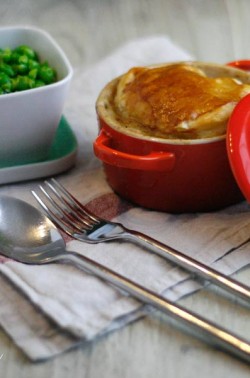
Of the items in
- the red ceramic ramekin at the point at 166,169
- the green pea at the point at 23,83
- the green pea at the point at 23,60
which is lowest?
the red ceramic ramekin at the point at 166,169

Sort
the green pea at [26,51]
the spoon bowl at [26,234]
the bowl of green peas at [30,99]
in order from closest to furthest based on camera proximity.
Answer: the spoon bowl at [26,234]
the bowl of green peas at [30,99]
the green pea at [26,51]

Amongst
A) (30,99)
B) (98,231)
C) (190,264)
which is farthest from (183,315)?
(30,99)

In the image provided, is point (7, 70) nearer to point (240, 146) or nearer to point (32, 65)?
point (32, 65)

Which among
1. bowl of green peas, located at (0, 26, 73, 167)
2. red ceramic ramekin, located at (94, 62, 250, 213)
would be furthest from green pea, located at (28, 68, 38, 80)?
red ceramic ramekin, located at (94, 62, 250, 213)

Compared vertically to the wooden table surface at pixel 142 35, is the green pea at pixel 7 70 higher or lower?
higher

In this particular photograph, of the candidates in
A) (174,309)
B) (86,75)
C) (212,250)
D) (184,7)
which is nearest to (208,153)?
(212,250)

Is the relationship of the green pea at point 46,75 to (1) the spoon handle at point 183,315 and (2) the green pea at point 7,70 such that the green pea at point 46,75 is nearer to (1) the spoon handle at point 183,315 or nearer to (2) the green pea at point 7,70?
(2) the green pea at point 7,70

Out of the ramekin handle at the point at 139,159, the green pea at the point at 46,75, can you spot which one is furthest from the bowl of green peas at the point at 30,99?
the ramekin handle at the point at 139,159
